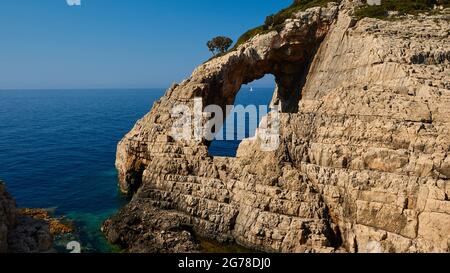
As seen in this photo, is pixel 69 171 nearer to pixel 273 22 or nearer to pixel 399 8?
pixel 273 22

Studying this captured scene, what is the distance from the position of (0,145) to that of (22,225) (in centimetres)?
7104

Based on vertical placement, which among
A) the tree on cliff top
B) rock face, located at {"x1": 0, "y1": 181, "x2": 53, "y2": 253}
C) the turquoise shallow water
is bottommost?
the turquoise shallow water

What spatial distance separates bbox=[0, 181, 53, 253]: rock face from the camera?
823 inches

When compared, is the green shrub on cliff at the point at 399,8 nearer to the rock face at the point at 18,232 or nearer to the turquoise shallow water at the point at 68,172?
the turquoise shallow water at the point at 68,172

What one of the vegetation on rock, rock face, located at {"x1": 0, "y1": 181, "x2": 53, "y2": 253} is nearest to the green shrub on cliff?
the vegetation on rock

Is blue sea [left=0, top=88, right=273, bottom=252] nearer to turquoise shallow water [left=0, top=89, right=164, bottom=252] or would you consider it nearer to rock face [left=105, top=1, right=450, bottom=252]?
turquoise shallow water [left=0, top=89, right=164, bottom=252]

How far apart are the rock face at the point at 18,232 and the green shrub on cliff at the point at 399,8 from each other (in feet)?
148

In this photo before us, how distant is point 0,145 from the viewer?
8319cm

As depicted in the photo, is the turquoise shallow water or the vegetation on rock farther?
the vegetation on rock

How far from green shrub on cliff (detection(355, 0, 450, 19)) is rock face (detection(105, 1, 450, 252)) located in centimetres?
210

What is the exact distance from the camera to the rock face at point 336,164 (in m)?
32.1
